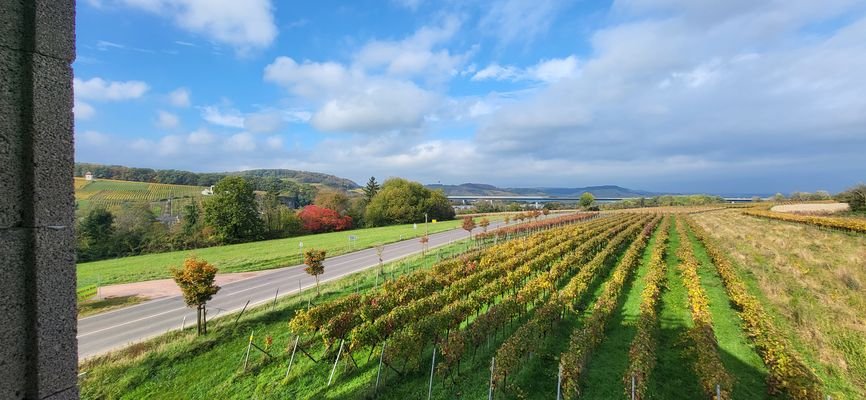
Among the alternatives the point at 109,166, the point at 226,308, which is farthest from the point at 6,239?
the point at 109,166

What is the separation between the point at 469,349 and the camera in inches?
513

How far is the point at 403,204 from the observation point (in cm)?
8300

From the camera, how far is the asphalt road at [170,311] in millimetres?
15094

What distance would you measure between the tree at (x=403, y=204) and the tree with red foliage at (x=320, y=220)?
10923mm

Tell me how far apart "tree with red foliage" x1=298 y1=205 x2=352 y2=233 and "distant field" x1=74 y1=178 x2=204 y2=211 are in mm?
25186

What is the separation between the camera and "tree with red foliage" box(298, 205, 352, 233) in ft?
214

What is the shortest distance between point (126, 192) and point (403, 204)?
64.4 meters

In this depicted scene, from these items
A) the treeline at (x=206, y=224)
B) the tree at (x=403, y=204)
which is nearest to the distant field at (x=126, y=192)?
the treeline at (x=206, y=224)

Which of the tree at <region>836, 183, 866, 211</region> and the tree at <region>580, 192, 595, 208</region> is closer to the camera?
the tree at <region>836, 183, 866, 211</region>

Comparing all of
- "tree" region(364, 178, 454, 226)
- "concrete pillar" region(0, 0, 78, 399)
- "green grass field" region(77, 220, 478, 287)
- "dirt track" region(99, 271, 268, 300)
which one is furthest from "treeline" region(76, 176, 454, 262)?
"concrete pillar" region(0, 0, 78, 399)

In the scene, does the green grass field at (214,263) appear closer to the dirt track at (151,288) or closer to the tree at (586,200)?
the dirt track at (151,288)

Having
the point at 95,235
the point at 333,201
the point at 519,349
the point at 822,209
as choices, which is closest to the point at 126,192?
the point at 95,235

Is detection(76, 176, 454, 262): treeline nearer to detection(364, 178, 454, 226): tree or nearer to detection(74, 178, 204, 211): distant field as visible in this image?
detection(364, 178, 454, 226): tree

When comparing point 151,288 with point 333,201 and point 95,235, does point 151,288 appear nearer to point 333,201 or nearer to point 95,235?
point 95,235
